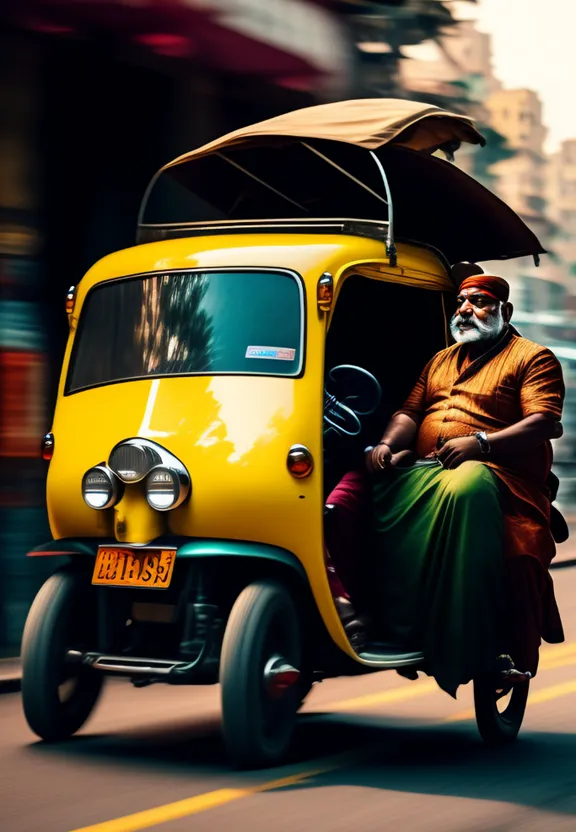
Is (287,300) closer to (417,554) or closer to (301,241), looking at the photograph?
(301,241)

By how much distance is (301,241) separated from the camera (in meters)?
7.15

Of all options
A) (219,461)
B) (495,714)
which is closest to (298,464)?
(219,461)

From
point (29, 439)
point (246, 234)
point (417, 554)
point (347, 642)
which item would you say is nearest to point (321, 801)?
point (347, 642)

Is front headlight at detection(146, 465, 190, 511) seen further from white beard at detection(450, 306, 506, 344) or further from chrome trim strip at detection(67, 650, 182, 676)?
white beard at detection(450, 306, 506, 344)

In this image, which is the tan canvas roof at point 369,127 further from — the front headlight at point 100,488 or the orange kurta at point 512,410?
the front headlight at point 100,488

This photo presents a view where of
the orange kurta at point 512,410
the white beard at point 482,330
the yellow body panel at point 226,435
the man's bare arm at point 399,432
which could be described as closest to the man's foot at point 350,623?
the yellow body panel at point 226,435

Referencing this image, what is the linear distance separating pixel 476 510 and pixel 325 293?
3.73 feet

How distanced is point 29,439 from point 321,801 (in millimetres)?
5141

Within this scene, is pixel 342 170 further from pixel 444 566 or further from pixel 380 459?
pixel 444 566

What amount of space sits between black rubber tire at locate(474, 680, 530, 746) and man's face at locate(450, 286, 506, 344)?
5.13 ft

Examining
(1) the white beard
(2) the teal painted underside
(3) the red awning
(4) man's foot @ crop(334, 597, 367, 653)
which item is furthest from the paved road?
(3) the red awning

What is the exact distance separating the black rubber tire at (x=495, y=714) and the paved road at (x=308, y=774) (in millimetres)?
89

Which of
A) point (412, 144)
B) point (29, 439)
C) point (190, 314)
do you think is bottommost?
point (29, 439)

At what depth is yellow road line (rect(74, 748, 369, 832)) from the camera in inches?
215
